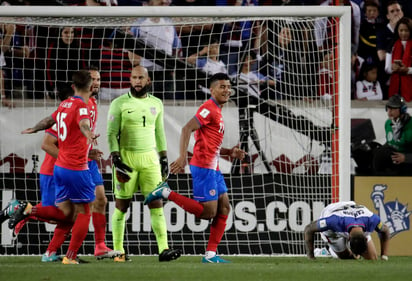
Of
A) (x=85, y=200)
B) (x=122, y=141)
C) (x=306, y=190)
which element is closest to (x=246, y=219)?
(x=306, y=190)

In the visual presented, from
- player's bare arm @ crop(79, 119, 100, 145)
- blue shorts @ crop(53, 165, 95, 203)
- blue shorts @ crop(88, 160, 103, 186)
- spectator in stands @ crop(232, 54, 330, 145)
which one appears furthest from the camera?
spectator in stands @ crop(232, 54, 330, 145)

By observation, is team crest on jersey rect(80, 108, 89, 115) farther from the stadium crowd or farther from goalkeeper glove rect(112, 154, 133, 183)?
the stadium crowd

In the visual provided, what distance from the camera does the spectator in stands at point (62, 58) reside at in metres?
12.6

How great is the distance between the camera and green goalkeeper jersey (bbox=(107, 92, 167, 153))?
33.8ft

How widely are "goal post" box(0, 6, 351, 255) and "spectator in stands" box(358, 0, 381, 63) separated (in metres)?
2.13

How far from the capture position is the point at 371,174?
12.7m

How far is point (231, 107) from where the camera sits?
A: 498 inches

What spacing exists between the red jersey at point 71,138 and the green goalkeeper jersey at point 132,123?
0.96 m

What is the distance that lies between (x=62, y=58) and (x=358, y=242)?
510 cm

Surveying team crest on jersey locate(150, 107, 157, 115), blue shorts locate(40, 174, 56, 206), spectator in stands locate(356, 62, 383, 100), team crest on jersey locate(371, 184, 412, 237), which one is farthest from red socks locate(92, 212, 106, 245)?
spectator in stands locate(356, 62, 383, 100)

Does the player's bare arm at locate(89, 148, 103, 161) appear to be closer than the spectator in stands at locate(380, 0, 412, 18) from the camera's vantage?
Yes

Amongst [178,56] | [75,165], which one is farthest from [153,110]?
[178,56]

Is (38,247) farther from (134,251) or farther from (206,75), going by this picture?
(206,75)

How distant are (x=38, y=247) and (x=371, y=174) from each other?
445 centimetres
